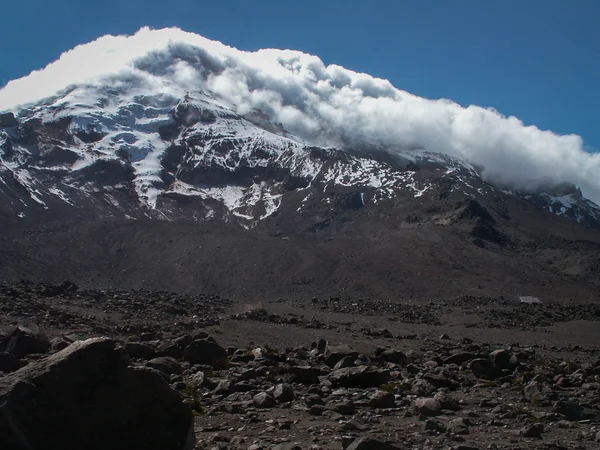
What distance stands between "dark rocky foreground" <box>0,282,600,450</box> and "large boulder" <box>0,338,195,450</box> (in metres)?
0.01

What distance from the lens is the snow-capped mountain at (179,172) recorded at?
5281 inches

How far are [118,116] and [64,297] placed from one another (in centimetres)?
17415

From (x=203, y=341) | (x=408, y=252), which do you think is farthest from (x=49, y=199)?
(x=203, y=341)

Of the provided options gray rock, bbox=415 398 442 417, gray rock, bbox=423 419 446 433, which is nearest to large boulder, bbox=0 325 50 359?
gray rock, bbox=415 398 442 417

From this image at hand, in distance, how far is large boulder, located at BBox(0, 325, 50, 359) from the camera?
13.4 m

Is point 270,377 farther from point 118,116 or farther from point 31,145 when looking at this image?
point 118,116

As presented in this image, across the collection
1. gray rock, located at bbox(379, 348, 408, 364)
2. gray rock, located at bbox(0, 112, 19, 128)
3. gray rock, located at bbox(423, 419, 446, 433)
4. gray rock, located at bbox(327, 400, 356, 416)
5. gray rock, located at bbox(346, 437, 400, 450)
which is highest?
gray rock, located at bbox(0, 112, 19, 128)

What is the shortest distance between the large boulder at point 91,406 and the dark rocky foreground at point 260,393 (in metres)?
0.01

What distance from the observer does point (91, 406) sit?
6.66 metres

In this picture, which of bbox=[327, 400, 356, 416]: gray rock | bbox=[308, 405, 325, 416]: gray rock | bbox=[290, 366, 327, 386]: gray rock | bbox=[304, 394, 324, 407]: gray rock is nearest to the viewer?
bbox=[308, 405, 325, 416]: gray rock

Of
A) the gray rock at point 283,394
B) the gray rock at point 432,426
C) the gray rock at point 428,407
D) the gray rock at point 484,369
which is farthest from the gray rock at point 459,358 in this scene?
the gray rock at point 432,426

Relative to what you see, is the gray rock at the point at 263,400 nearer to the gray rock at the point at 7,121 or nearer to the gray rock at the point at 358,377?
the gray rock at the point at 358,377

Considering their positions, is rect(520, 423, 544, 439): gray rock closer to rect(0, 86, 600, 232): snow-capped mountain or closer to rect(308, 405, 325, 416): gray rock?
rect(308, 405, 325, 416): gray rock

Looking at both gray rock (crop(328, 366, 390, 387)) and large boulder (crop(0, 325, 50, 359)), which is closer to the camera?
gray rock (crop(328, 366, 390, 387))
